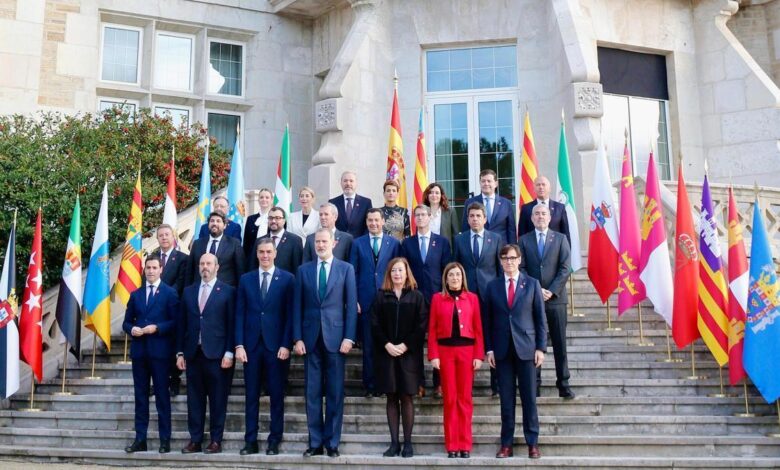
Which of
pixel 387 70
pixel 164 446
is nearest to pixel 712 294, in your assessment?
pixel 164 446

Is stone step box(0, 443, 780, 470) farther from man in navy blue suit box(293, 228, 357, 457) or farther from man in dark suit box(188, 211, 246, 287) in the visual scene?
man in dark suit box(188, 211, 246, 287)

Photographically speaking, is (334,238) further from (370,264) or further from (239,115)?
(239,115)

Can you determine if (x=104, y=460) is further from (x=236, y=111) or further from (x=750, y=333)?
(x=236, y=111)

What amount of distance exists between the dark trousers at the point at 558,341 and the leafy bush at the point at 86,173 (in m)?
6.22

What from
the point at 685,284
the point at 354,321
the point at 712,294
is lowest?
the point at 354,321

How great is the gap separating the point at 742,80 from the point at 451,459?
10644 mm

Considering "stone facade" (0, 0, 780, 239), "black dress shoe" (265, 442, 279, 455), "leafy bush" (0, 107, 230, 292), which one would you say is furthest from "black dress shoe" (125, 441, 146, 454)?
"stone facade" (0, 0, 780, 239)

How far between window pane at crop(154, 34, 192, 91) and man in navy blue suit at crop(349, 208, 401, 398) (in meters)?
8.89

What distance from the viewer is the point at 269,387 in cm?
782

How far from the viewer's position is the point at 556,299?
27.2 feet

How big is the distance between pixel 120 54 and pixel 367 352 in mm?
9870

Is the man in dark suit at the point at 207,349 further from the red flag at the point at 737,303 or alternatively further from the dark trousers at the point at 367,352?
the red flag at the point at 737,303

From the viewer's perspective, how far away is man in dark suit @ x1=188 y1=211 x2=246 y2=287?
8.91 meters

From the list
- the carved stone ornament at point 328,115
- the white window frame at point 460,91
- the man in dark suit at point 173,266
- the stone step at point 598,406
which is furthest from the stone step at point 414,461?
the white window frame at point 460,91
